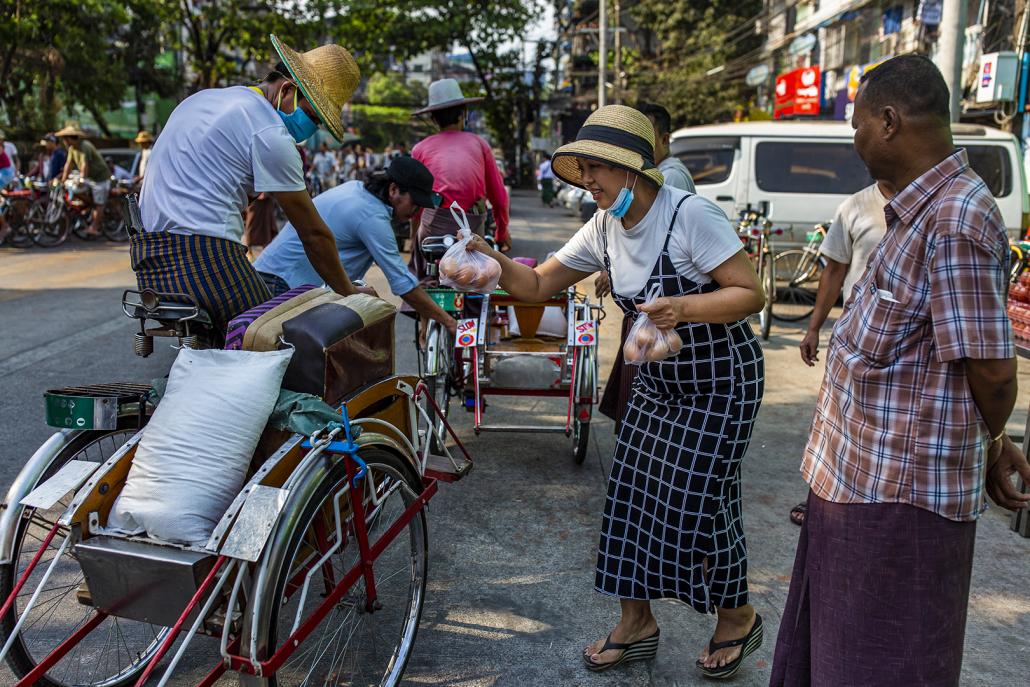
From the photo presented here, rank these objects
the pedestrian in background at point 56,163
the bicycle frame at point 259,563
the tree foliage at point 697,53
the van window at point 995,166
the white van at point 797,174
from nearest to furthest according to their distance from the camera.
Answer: the bicycle frame at point 259,563, the van window at point 995,166, the white van at point 797,174, the pedestrian in background at point 56,163, the tree foliage at point 697,53

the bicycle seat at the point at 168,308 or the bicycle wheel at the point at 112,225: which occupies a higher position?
the bicycle seat at the point at 168,308

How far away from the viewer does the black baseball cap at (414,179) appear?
395 cm

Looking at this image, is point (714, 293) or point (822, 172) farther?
point (822, 172)

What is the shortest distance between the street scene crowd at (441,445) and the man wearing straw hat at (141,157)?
12.7 metres

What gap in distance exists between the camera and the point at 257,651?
83.0 inches

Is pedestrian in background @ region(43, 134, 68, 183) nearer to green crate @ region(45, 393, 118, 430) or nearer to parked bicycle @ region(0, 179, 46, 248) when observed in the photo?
parked bicycle @ region(0, 179, 46, 248)

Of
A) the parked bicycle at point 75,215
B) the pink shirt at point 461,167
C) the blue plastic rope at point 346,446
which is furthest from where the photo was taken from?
the parked bicycle at point 75,215

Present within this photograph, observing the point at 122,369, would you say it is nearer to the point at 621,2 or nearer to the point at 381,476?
the point at 381,476

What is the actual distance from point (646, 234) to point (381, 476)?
1.07 m

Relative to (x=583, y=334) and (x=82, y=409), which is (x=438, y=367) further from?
(x=82, y=409)

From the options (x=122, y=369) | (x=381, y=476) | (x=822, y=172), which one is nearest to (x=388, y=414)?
(x=381, y=476)

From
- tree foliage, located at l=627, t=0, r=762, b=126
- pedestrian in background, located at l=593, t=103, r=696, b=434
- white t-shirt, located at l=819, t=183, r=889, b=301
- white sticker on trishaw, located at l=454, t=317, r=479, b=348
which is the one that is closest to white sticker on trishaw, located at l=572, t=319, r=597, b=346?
pedestrian in background, located at l=593, t=103, r=696, b=434

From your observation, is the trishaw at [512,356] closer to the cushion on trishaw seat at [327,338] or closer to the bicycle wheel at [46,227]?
the cushion on trishaw seat at [327,338]

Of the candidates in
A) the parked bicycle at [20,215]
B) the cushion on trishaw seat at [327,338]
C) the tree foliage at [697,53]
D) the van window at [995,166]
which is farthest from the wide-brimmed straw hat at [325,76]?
the tree foliage at [697,53]
